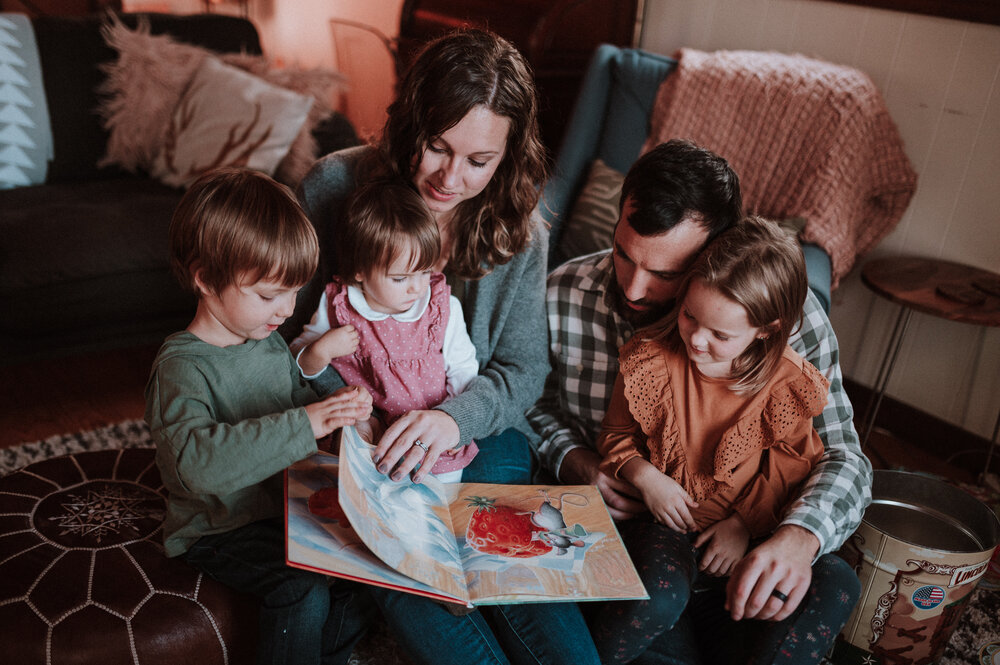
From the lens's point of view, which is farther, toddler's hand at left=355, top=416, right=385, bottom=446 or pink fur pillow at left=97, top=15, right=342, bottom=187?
pink fur pillow at left=97, top=15, right=342, bottom=187

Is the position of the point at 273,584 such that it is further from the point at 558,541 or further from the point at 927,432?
the point at 927,432

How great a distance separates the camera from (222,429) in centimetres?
109

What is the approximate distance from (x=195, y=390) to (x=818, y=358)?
1054mm

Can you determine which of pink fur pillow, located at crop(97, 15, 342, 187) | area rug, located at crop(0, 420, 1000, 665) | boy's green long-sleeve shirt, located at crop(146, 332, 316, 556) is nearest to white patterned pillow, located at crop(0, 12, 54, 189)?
pink fur pillow, located at crop(97, 15, 342, 187)

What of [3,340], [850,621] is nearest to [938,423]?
[850,621]

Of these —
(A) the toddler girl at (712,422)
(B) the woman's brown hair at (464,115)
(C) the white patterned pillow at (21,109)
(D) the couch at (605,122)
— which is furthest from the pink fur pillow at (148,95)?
(A) the toddler girl at (712,422)

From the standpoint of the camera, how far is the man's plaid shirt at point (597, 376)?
4.23ft

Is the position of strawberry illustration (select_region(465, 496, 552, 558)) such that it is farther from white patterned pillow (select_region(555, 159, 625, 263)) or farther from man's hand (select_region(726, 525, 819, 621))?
white patterned pillow (select_region(555, 159, 625, 263))

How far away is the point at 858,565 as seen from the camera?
1.39 metres

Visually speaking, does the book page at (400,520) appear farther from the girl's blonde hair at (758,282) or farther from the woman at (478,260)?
the girl's blonde hair at (758,282)

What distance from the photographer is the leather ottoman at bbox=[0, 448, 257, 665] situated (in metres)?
1.11

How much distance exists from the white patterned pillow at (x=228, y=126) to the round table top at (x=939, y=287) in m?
1.91

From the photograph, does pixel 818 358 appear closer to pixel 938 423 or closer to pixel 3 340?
pixel 938 423

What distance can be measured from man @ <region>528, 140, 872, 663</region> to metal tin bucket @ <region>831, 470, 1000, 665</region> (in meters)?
0.14
